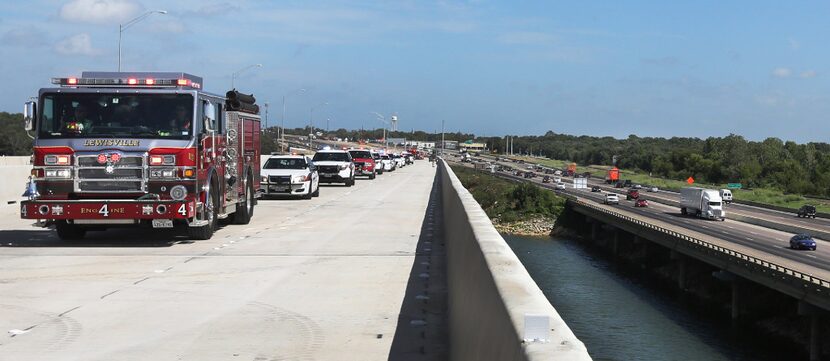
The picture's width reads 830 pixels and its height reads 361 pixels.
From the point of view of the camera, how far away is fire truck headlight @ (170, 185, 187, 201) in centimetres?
1631

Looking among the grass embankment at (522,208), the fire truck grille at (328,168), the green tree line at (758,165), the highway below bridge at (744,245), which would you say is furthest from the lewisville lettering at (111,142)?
the green tree line at (758,165)

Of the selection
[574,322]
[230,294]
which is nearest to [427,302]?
[230,294]

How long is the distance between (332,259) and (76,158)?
181 inches

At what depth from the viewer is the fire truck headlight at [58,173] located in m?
16.2

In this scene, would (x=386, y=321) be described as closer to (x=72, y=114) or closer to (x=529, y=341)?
(x=529, y=341)

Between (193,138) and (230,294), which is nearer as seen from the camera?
(230,294)

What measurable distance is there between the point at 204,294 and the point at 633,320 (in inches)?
1407

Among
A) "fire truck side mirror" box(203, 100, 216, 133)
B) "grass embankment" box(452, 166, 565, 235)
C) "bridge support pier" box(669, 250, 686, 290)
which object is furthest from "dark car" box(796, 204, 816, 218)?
"fire truck side mirror" box(203, 100, 216, 133)

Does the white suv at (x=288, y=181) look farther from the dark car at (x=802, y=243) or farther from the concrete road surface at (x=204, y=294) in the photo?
the dark car at (x=802, y=243)

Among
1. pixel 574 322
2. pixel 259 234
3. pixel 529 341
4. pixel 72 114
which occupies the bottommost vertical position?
pixel 574 322

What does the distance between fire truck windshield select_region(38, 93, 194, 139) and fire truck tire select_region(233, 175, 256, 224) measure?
223 inches

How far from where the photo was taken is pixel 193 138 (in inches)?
647

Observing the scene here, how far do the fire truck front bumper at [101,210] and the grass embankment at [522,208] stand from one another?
78206 millimetres

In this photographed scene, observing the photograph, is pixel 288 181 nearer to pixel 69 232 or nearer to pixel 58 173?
pixel 69 232
